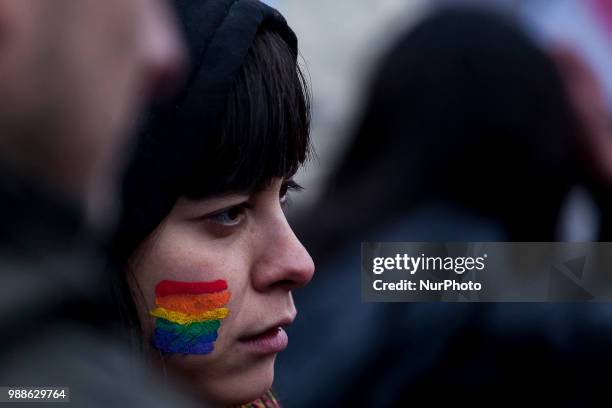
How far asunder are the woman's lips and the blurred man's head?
0.34 meters

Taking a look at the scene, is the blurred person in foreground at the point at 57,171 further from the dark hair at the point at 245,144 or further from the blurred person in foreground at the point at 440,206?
the blurred person in foreground at the point at 440,206

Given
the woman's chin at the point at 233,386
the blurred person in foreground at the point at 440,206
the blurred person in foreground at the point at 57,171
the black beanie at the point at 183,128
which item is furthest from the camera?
the blurred person in foreground at the point at 440,206

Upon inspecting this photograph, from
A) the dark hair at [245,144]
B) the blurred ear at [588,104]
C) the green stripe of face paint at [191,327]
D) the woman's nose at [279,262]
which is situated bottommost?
the green stripe of face paint at [191,327]

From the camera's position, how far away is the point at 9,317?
108 centimetres

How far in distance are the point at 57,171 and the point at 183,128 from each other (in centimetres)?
22

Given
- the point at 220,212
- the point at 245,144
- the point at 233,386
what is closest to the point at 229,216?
the point at 220,212

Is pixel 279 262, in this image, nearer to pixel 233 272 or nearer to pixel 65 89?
pixel 233 272

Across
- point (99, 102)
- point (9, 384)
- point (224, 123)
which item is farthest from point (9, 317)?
point (224, 123)

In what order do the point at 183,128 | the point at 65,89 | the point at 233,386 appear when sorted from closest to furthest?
1. the point at 65,89
2. the point at 183,128
3. the point at 233,386

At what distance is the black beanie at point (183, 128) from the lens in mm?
1229

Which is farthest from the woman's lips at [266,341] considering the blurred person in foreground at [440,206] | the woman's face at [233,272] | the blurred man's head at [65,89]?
the blurred person in foreground at [440,206]

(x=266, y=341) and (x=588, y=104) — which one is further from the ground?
(x=588, y=104)

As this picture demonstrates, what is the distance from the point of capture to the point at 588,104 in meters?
1.98

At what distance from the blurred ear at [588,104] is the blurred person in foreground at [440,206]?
1.2 inches
